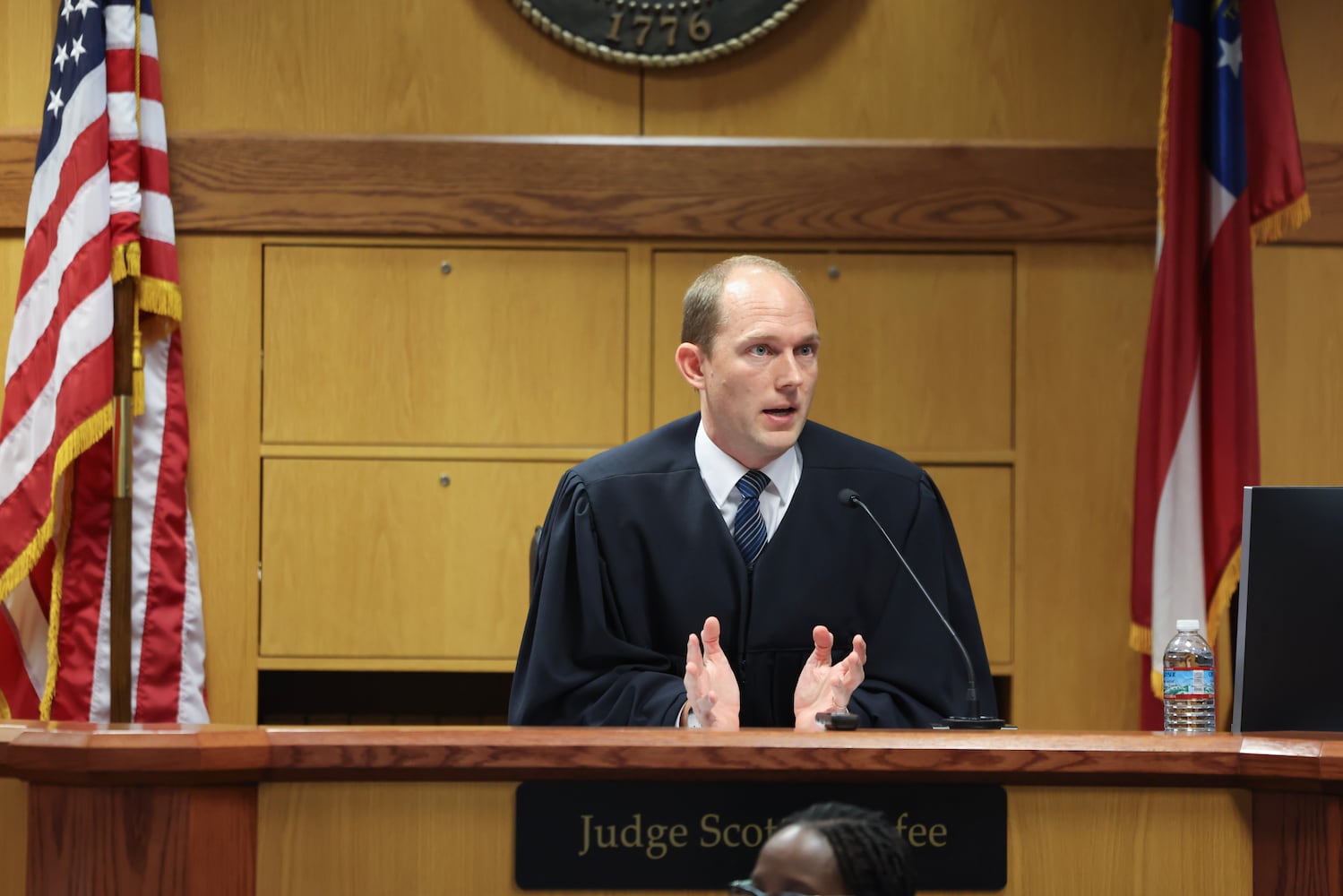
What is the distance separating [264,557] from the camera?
4.13m

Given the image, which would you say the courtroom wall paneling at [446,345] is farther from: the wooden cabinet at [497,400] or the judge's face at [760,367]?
the judge's face at [760,367]

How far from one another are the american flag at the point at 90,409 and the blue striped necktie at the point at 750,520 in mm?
2010

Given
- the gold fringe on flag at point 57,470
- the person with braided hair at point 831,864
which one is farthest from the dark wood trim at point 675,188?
the person with braided hair at point 831,864

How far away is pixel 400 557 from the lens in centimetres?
414

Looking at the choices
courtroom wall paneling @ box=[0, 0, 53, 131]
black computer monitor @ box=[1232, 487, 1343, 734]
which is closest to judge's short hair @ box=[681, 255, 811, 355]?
black computer monitor @ box=[1232, 487, 1343, 734]

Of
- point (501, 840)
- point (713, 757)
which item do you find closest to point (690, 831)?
point (713, 757)

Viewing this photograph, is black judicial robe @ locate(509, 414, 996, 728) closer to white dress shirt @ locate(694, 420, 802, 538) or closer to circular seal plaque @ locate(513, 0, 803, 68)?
white dress shirt @ locate(694, 420, 802, 538)

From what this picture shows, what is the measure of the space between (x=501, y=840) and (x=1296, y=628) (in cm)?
111

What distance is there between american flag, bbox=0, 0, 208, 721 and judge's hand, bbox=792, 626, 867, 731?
2265 mm

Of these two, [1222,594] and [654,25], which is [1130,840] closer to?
[1222,594]

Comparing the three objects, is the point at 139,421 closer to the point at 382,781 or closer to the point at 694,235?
the point at 694,235

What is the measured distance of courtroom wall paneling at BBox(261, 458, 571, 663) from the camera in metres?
4.12

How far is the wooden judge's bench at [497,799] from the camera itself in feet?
5.51

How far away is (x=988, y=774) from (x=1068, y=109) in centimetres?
293
